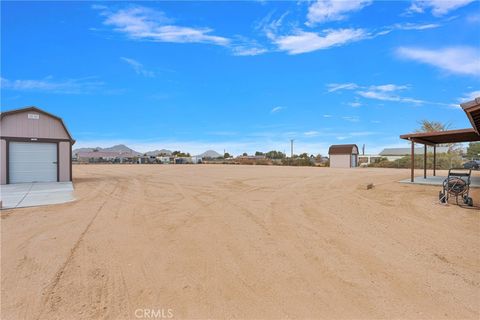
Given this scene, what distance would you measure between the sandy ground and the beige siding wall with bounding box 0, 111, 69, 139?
865 cm

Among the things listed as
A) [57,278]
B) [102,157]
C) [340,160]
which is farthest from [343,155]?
[102,157]

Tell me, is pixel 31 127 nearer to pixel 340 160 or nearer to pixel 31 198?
pixel 31 198

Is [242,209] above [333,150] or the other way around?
the other way around

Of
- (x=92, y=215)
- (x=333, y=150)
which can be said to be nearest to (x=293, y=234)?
(x=92, y=215)

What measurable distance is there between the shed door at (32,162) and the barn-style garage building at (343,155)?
3404 cm

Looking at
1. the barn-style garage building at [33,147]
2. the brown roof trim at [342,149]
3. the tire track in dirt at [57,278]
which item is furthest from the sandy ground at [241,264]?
the brown roof trim at [342,149]

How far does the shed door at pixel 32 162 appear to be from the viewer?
13708 millimetres

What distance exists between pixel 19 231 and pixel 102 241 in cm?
206

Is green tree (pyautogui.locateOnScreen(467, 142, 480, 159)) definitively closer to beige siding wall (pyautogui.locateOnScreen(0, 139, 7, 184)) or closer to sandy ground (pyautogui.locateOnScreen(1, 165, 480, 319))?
sandy ground (pyautogui.locateOnScreen(1, 165, 480, 319))

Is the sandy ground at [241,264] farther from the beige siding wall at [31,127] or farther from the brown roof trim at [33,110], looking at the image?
the brown roof trim at [33,110]

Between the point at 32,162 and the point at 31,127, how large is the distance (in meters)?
1.76

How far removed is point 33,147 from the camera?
560 inches

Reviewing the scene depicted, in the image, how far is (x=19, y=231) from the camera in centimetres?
557

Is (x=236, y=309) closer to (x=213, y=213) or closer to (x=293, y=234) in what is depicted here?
(x=293, y=234)
